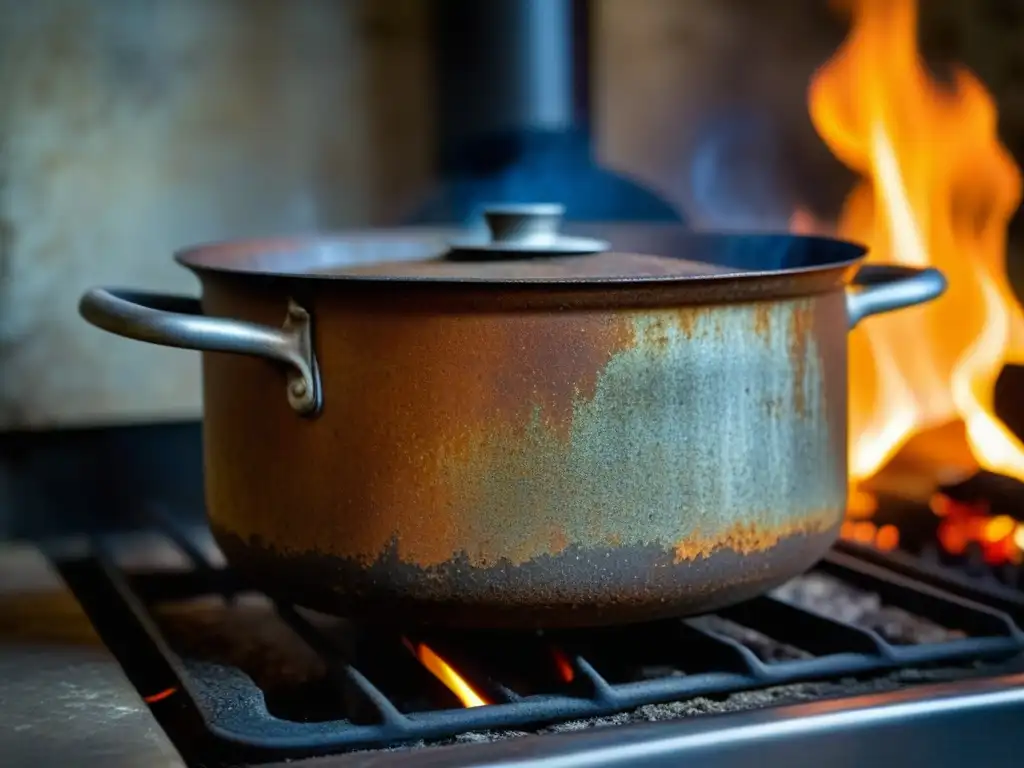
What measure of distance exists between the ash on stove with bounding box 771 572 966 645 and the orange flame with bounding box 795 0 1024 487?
1.11 ft

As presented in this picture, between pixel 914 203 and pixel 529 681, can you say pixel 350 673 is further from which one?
pixel 914 203

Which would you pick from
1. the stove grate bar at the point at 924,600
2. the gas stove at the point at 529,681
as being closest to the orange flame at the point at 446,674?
the gas stove at the point at 529,681

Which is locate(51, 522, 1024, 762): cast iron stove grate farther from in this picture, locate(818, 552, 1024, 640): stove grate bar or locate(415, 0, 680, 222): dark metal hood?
locate(415, 0, 680, 222): dark metal hood

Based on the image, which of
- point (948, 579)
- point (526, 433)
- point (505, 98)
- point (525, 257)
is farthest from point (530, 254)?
point (505, 98)

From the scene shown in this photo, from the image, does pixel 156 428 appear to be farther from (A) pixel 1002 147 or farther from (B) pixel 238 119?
(A) pixel 1002 147

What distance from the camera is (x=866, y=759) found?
2.59 ft

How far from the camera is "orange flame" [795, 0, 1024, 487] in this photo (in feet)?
5.49

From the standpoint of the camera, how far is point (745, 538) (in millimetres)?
892

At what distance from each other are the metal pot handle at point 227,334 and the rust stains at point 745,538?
261 mm

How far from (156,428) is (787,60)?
3.11ft

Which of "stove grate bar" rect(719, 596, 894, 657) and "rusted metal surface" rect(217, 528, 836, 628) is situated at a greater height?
"rusted metal surface" rect(217, 528, 836, 628)

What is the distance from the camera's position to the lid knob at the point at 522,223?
1048 mm

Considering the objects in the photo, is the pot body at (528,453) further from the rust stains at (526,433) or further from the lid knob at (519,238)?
the lid knob at (519,238)

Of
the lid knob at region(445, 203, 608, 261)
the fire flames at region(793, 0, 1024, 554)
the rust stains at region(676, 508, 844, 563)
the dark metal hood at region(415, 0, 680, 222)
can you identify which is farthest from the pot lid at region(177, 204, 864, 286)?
the fire flames at region(793, 0, 1024, 554)
